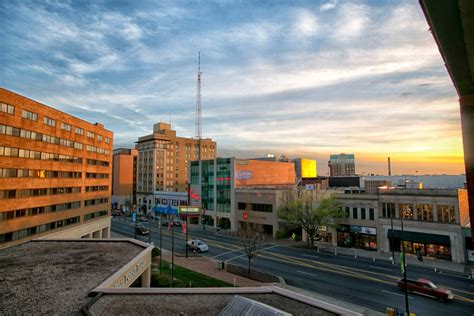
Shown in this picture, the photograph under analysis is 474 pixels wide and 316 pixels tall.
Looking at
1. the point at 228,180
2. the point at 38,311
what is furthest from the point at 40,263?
the point at 228,180

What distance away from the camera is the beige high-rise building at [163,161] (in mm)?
114438

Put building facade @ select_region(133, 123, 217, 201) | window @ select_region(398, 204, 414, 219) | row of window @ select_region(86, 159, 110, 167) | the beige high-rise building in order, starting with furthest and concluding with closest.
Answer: building facade @ select_region(133, 123, 217, 201)
the beige high-rise building
row of window @ select_region(86, 159, 110, 167)
window @ select_region(398, 204, 414, 219)

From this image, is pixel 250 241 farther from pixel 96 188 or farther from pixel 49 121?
pixel 96 188

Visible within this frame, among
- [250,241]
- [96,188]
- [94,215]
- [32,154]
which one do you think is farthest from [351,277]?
[96,188]

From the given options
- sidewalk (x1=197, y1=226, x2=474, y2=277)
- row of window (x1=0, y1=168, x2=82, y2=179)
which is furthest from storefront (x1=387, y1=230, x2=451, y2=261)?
row of window (x1=0, y1=168, x2=82, y2=179)

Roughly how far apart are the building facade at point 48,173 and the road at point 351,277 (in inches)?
813

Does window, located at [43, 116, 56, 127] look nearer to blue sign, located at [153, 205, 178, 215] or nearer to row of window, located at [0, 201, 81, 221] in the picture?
row of window, located at [0, 201, 81, 221]

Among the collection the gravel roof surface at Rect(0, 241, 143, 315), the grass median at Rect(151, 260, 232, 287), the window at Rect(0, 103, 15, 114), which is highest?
the window at Rect(0, 103, 15, 114)

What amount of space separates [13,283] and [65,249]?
9.34 meters

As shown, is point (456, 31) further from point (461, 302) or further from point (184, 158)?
point (184, 158)

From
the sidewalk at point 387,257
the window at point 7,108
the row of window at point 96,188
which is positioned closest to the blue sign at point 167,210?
the row of window at point 96,188

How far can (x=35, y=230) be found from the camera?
42.3 meters

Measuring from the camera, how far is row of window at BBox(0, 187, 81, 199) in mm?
36469

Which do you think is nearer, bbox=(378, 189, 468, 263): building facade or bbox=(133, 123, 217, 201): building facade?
bbox=(378, 189, 468, 263): building facade
